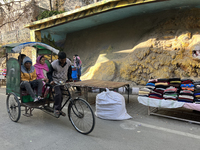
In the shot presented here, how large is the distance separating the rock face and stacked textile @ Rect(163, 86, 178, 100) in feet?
13.4

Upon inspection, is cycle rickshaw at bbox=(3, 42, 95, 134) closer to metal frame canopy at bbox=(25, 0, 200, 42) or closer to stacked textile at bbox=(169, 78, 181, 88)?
stacked textile at bbox=(169, 78, 181, 88)

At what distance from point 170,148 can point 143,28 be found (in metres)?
8.93

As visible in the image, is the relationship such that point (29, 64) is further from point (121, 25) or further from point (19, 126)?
point (121, 25)

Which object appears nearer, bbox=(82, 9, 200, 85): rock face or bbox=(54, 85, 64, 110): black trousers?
bbox=(54, 85, 64, 110): black trousers

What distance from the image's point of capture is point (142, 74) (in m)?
8.38

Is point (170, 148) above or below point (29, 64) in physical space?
below

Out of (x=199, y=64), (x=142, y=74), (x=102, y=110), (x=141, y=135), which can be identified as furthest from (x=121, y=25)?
(x=141, y=135)

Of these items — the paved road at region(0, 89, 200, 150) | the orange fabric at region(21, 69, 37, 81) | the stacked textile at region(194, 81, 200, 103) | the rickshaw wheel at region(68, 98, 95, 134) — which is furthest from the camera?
the orange fabric at region(21, 69, 37, 81)

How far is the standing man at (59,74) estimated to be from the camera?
3541 millimetres

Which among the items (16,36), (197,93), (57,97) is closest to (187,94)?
(197,93)

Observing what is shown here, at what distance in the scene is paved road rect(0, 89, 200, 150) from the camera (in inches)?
108

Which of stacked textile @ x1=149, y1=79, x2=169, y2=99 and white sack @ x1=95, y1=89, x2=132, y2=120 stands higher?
stacked textile @ x1=149, y1=79, x2=169, y2=99

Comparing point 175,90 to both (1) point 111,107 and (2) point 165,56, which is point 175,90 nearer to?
(1) point 111,107

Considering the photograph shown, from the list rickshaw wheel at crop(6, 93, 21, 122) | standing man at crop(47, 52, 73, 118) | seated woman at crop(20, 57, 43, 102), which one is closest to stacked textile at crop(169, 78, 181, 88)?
standing man at crop(47, 52, 73, 118)
